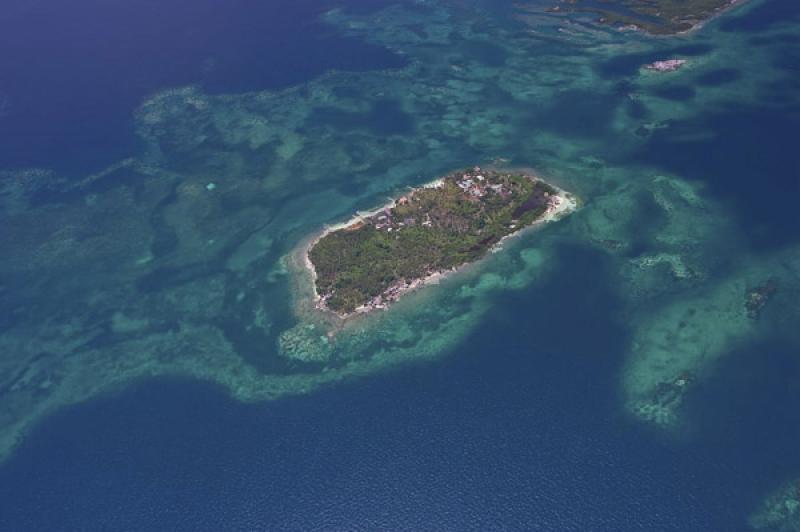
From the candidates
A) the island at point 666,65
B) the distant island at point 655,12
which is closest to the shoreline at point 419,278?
the island at point 666,65

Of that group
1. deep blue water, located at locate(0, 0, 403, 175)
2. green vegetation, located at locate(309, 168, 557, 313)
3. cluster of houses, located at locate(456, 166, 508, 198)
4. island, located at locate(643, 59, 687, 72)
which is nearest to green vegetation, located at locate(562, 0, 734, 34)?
island, located at locate(643, 59, 687, 72)

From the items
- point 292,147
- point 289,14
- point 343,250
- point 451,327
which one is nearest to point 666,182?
point 451,327

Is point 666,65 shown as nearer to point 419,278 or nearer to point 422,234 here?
point 422,234

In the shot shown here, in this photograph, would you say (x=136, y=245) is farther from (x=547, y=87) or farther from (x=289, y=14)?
(x=289, y=14)

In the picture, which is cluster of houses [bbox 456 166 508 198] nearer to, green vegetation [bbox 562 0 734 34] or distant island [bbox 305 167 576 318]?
distant island [bbox 305 167 576 318]

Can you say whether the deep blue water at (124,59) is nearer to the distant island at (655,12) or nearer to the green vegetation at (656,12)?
the distant island at (655,12)
